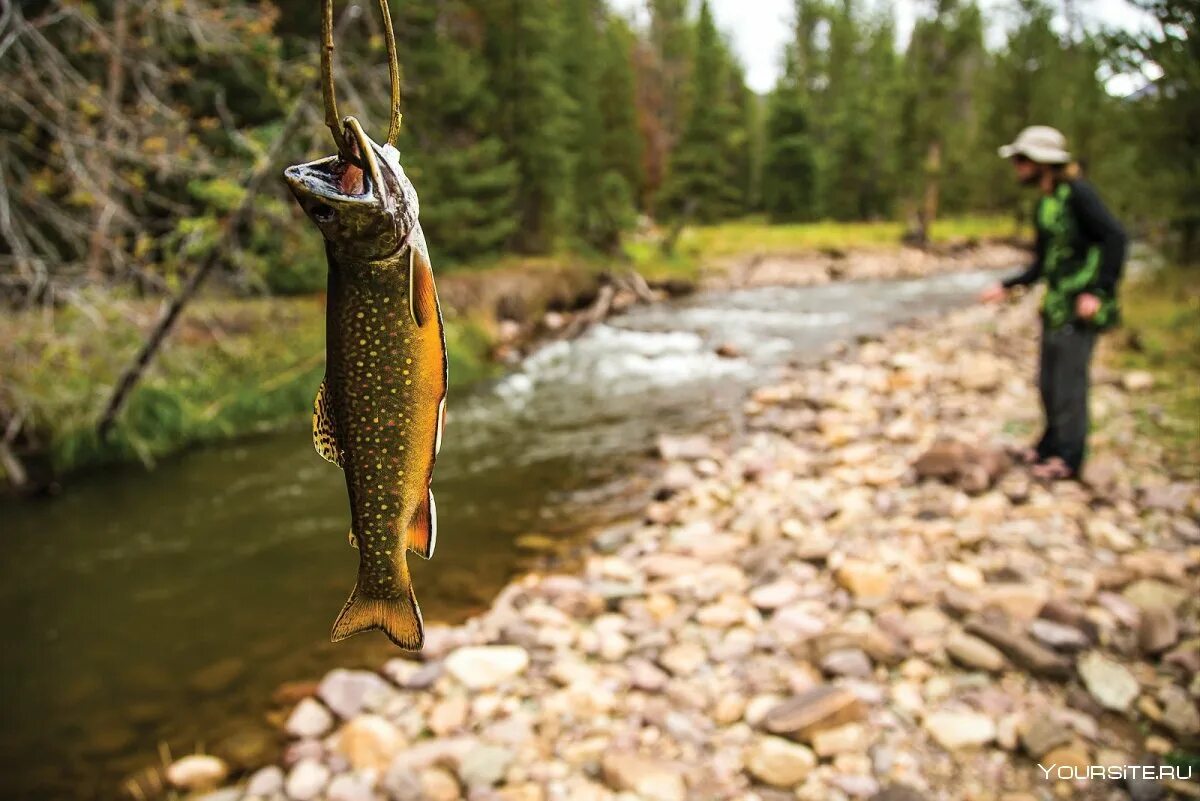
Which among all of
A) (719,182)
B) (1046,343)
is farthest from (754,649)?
(719,182)

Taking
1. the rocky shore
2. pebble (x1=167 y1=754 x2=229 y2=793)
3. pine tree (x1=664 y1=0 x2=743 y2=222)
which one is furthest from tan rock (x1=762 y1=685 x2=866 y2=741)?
pine tree (x1=664 y1=0 x2=743 y2=222)

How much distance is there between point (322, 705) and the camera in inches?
197

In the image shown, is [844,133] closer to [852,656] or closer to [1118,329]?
[1118,329]

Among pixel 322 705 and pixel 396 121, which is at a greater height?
pixel 396 121

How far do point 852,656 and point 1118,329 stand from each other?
980cm

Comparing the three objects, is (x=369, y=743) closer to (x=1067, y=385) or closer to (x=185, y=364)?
(x=1067, y=385)

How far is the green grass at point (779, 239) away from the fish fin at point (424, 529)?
979 inches

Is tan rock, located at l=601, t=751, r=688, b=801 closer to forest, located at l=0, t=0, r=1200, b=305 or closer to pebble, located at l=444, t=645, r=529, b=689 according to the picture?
pebble, located at l=444, t=645, r=529, b=689

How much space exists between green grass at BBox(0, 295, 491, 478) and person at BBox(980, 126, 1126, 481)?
25.2 feet

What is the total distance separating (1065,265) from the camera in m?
6.09

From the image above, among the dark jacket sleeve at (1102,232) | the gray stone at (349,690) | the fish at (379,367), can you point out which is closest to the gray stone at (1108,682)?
the dark jacket sleeve at (1102,232)

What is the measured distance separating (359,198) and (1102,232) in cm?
626

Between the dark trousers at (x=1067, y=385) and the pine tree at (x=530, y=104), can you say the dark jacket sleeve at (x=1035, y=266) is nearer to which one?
the dark trousers at (x=1067, y=385)

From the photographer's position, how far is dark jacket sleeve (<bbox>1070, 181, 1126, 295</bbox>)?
5.74 m
